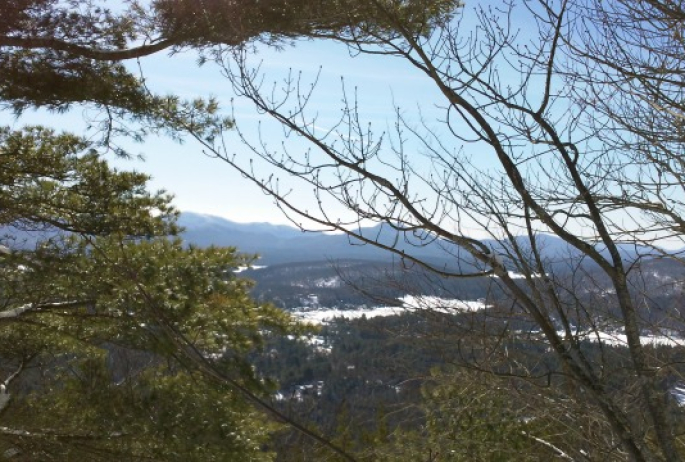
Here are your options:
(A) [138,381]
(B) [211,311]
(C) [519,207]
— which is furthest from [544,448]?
(A) [138,381]

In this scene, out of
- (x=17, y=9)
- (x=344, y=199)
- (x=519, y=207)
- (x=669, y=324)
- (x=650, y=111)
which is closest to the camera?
(x=344, y=199)

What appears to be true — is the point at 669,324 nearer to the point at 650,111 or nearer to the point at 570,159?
the point at 650,111

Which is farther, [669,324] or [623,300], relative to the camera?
[669,324]

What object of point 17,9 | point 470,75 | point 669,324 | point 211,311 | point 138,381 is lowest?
point 138,381

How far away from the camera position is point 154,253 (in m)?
5.95

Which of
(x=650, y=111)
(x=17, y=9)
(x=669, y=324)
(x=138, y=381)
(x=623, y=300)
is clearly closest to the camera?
(x=623, y=300)

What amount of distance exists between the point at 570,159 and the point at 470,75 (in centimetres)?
63

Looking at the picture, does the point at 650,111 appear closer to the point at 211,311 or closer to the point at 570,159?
the point at 570,159

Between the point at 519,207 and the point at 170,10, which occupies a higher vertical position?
the point at 170,10

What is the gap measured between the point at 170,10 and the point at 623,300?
5.10 metres

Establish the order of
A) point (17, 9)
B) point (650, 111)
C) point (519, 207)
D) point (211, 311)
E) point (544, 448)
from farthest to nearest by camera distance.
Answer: point (211, 311)
point (17, 9)
point (544, 448)
point (650, 111)
point (519, 207)

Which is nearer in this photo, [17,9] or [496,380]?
[496,380]

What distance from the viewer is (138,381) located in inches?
261

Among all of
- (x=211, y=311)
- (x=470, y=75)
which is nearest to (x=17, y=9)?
(x=211, y=311)
